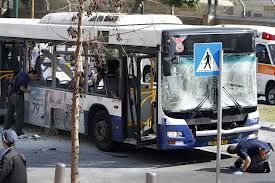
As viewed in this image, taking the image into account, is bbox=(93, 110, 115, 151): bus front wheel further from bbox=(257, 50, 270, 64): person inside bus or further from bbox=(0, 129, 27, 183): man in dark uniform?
bbox=(257, 50, 270, 64): person inside bus

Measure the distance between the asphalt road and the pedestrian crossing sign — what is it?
3138 millimetres

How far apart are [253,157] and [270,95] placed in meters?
11.4

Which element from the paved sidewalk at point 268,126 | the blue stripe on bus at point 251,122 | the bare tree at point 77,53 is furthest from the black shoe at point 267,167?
the paved sidewalk at point 268,126

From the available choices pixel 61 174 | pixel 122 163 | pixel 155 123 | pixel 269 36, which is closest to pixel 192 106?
pixel 155 123

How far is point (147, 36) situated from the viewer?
527 inches

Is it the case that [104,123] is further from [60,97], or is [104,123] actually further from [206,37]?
[206,37]

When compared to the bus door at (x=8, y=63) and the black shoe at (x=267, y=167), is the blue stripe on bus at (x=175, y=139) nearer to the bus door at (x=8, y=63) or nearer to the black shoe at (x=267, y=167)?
the black shoe at (x=267, y=167)

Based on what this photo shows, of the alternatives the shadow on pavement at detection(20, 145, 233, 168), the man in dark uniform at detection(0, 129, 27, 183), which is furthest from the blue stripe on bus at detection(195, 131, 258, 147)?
the man in dark uniform at detection(0, 129, 27, 183)

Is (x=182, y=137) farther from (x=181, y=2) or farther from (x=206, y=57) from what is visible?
(x=181, y=2)

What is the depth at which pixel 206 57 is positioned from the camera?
383 inches

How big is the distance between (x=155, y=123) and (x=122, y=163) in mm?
1048

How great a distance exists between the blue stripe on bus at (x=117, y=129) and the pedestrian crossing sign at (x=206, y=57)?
4555mm

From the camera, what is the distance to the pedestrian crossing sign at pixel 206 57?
31.8 feet

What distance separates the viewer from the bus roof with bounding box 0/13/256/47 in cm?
1345
